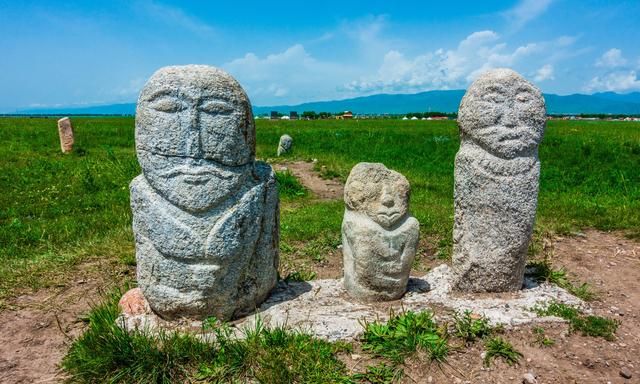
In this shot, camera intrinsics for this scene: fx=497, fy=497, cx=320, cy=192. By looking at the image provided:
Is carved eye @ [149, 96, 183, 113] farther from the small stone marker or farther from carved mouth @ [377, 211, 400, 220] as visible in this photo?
the small stone marker

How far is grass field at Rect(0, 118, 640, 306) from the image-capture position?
7410 millimetres

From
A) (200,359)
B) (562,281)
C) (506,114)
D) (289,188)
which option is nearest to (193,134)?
(200,359)

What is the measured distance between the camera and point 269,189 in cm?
493

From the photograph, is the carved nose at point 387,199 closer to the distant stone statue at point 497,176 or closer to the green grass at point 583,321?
the distant stone statue at point 497,176

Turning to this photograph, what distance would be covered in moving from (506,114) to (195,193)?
3238 millimetres

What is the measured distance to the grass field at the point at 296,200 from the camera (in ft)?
24.3

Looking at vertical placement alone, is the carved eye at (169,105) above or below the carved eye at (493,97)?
below

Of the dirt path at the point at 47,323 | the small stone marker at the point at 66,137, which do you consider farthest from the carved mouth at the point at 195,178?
the small stone marker at the point at 66,137

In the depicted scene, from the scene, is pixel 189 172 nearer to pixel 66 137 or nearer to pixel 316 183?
pixel 316 183

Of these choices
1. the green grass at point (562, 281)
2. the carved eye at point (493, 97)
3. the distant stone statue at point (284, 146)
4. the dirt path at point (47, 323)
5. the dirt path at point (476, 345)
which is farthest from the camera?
the distant stone statue at point (284, 146)

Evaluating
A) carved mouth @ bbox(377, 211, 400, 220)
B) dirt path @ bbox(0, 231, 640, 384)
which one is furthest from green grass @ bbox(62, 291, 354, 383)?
carved mouth @ bbox(377, 211, 400, 220)

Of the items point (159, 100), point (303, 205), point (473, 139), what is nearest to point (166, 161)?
point (159, 100)

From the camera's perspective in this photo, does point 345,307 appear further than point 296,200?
No

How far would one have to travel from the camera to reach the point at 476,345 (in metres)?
4.56
